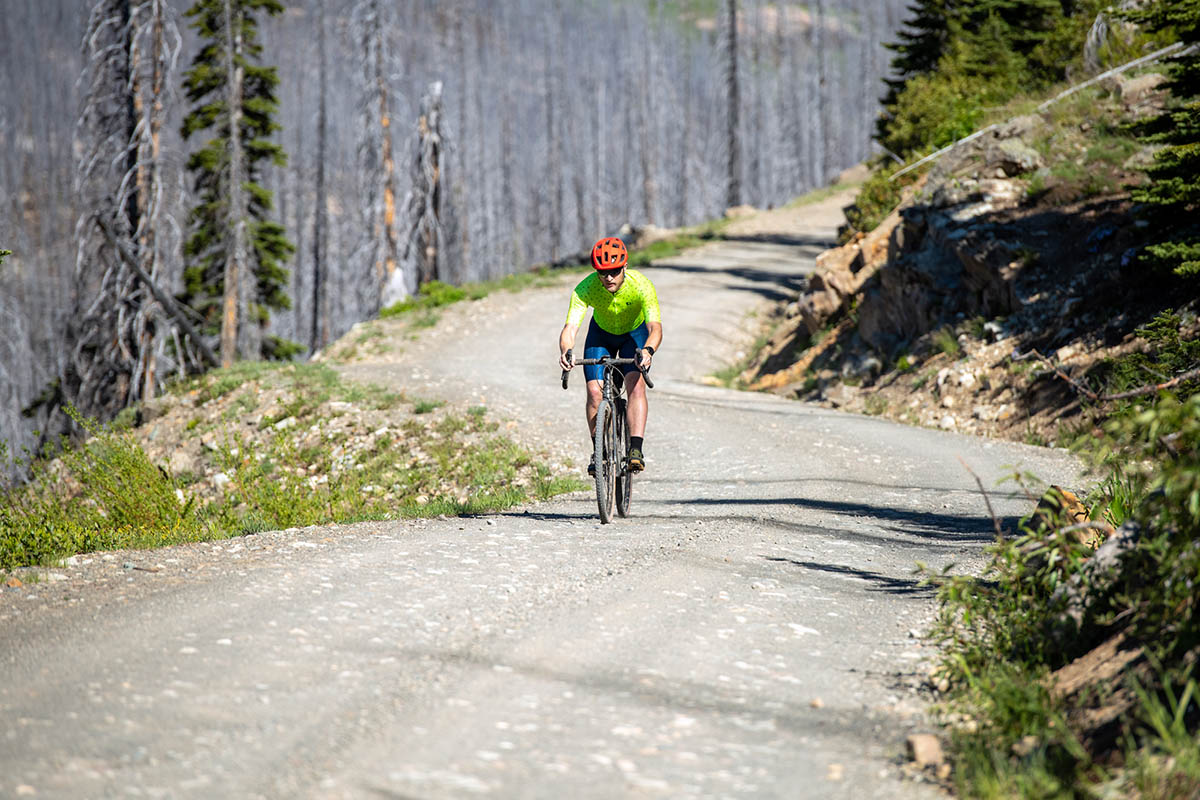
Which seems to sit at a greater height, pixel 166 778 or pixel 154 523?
pixel 166 778

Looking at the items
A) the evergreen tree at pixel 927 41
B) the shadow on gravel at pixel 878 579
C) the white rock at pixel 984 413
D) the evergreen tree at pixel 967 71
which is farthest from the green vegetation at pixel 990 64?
the shadow on gravel at pixel 878 579

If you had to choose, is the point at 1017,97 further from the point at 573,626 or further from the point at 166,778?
the point at 166,778

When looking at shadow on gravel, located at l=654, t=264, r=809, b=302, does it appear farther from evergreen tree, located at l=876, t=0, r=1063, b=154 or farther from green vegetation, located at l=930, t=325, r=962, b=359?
green vegetation, located at l=930, t=325, r=962, b=359

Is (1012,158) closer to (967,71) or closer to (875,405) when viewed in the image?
(875,405)

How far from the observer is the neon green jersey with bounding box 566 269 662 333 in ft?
25.4

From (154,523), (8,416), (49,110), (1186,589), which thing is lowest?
(8,416)

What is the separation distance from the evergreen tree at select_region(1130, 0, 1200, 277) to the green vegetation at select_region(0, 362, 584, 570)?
7762 mm

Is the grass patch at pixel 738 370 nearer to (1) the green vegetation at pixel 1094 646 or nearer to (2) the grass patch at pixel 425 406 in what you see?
(2) the grass patch at pixel 425 406

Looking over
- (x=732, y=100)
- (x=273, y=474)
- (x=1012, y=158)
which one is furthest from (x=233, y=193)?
(x=732, y=100)

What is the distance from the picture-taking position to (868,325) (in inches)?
650

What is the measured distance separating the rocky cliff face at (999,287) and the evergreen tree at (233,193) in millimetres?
14619

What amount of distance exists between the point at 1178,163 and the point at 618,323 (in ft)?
25.1

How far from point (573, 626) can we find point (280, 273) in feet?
83.7

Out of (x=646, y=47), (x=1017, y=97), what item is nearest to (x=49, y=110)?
(x=646, y=47)
